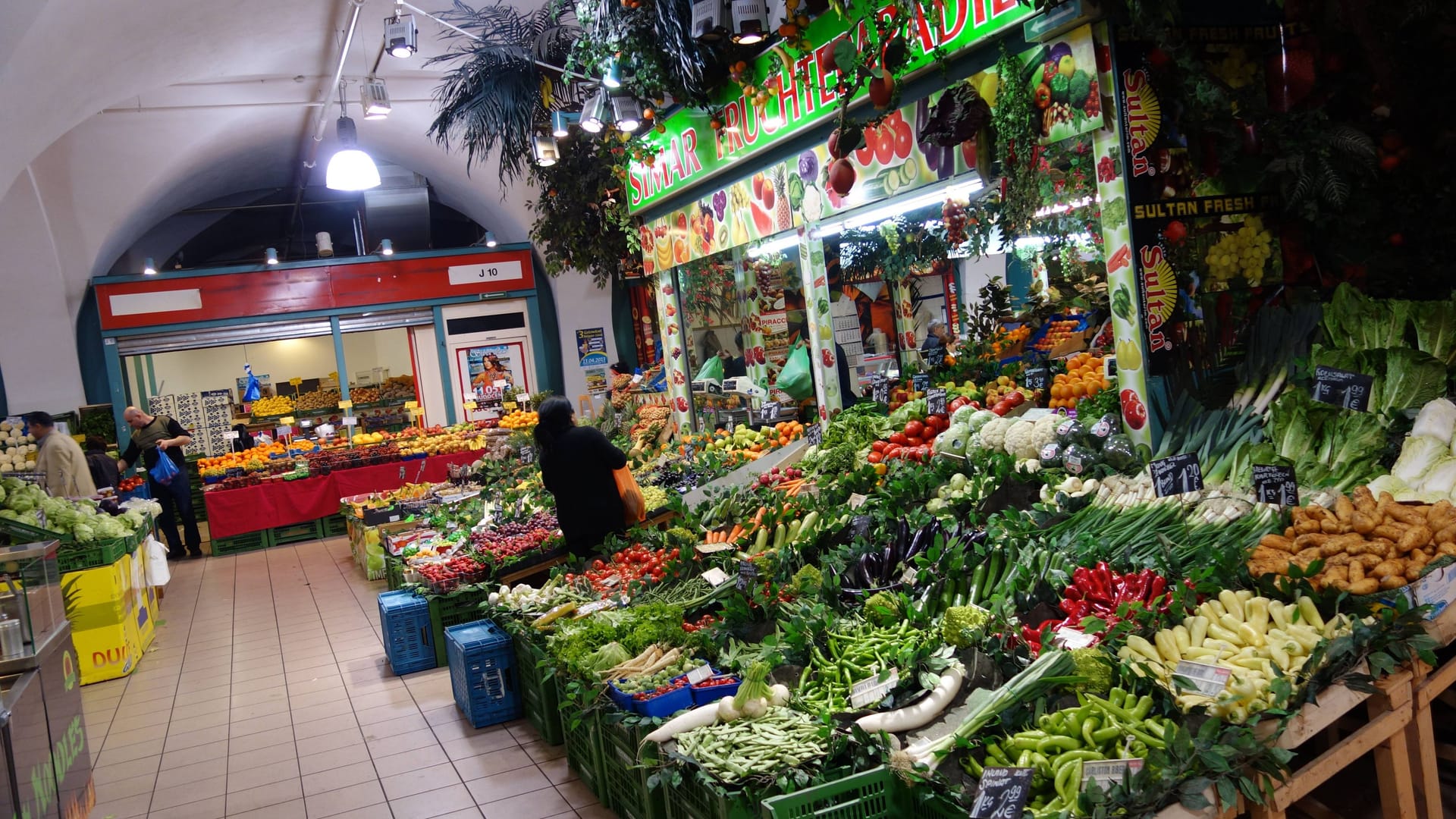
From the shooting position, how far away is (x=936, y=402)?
574 centimetres

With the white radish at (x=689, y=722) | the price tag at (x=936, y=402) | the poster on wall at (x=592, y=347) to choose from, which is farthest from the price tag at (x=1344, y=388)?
the poster on wall at (x=592, y=347)

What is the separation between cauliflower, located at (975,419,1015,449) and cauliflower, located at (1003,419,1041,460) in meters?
0.07

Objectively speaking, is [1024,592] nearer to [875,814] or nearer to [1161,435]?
[875,814]

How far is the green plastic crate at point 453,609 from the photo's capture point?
6.35 metres

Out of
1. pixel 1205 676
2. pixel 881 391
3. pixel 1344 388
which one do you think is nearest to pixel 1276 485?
pixel 1344 388

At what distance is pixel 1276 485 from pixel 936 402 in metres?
2.42

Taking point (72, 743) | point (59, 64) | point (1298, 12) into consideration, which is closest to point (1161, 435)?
point (1298, 12)

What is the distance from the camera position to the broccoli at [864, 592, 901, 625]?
3.56 m

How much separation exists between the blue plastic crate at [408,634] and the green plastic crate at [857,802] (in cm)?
423

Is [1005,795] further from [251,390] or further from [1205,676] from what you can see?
[251,390]

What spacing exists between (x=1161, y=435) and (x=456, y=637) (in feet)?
12.2

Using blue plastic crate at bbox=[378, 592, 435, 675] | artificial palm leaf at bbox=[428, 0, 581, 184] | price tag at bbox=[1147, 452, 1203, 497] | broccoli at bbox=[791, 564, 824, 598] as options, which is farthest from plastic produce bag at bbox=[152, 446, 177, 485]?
price tag at bbox=[1147, 452, 1203, 497]

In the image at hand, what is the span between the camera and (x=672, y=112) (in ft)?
26.6

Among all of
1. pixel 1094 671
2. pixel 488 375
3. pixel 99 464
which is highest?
pixel 488 375
